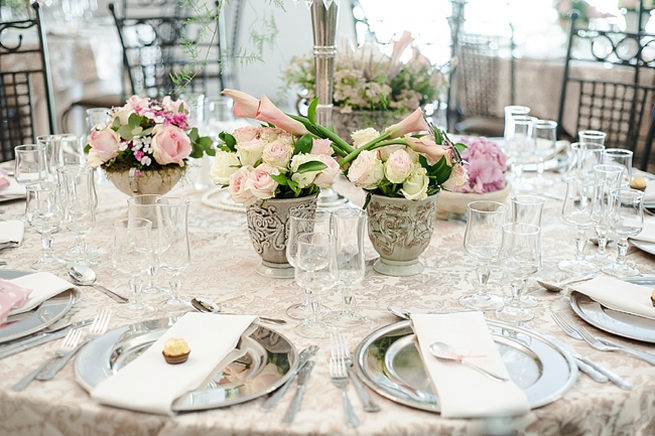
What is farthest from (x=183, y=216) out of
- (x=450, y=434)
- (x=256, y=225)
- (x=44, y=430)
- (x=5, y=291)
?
(x=450, y=434)

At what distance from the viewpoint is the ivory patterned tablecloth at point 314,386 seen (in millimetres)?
984

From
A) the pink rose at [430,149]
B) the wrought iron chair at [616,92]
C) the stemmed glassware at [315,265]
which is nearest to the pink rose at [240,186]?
the stemmed glassware at [315,265]

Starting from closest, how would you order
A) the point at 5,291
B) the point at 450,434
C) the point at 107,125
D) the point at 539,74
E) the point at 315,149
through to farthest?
the point at 450,434, the point at 5,291, the point at 315,149, the point at 107,125, the point at 539,74

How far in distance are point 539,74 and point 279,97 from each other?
8.64ft

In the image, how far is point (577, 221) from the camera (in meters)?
1.60

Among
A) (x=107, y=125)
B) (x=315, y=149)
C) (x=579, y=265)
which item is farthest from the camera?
Answer: (x=107, y=125)

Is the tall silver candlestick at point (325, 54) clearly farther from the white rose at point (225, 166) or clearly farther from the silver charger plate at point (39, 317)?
the silver charger plate at point (39, 317)

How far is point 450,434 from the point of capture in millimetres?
981

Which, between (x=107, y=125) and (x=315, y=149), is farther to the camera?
(x=107, y=125)

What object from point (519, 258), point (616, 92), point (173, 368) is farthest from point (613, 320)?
point (616, 92)

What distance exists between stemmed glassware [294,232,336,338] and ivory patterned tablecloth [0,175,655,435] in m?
0.04

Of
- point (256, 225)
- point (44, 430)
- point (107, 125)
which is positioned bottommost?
point (44, 430)

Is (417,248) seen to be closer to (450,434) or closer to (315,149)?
(315,149)

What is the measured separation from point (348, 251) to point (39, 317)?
1.77ft
